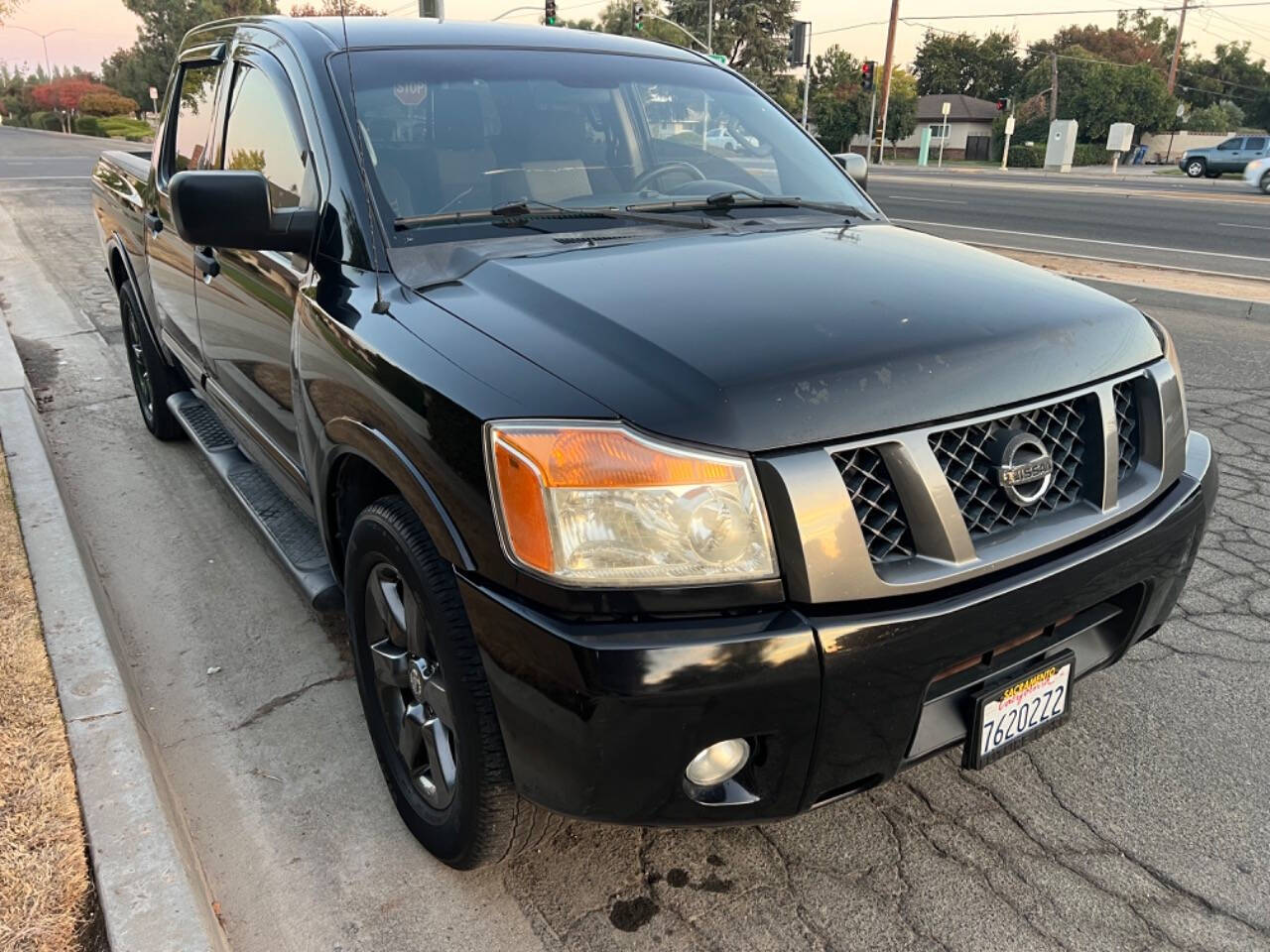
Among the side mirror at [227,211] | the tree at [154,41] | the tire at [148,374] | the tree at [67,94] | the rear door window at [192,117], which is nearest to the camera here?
the side mirror at [227,211]

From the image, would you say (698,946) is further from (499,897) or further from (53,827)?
(53,827)

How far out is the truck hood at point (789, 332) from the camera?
5.67ft

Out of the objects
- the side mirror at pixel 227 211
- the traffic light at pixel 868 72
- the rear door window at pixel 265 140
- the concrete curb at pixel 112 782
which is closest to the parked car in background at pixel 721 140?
the rear door window at pixel 265 140

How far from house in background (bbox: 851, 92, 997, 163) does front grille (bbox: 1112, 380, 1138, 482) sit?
69.3m

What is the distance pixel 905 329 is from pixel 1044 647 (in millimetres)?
721

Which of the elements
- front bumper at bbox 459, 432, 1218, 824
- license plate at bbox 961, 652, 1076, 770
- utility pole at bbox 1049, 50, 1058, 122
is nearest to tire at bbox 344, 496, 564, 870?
front bumper at bbox 459, 432, 1218, 824

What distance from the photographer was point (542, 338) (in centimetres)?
191

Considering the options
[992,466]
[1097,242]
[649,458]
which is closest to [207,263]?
[649,458]

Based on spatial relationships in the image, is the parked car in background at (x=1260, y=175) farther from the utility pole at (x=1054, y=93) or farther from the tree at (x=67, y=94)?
the tree at (x=67, y=94)

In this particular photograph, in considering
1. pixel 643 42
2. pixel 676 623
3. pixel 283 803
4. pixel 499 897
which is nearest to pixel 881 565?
pixel 676 623

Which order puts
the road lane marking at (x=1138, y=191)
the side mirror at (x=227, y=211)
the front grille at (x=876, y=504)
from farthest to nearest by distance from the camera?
1. the road lane marking at (x=1138, y=191)
2. the side mirror at (x=227, y=211)
3. the front grille at (x=876, y=504)

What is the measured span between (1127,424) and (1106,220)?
1752 centimetres

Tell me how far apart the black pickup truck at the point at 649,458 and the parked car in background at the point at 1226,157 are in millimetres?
39532

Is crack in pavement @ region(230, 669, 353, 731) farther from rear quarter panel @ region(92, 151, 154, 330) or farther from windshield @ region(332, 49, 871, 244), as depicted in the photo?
rear quarter panel @ region(92, 151, 154, 330)
